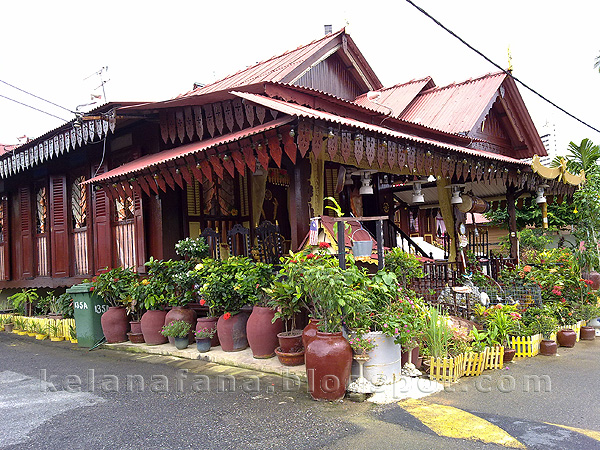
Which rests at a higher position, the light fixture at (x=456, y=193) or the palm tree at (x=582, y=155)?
the palm tree at (x=582, y=155)

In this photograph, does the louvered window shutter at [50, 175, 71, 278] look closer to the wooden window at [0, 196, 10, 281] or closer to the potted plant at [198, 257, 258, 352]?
the wooden window at [0, 196, 10, 281]

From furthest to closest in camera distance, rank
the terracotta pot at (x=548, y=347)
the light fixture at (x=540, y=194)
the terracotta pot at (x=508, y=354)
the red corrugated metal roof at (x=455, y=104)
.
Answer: the red corrugated metal roof at (x=455, y=104) → the light fixture at (x=540, y=194) → the terracotta pot at (x=548, y=347) → the terracotta pot at (x=508, y=354)

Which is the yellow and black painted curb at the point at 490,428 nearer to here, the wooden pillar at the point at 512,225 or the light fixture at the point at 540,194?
the wooden pillar at the point at 512,225

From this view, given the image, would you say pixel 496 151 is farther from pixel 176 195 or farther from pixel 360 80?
pixel 176 195

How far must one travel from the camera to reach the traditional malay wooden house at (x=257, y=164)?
7.16 meters

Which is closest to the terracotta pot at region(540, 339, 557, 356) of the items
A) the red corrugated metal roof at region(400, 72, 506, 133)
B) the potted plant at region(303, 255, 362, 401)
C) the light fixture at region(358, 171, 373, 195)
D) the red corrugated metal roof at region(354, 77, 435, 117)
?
the potted plant at region(303, 255, 362, 401)

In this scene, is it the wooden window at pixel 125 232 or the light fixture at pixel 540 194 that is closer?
the wooden window at pixel 125 232

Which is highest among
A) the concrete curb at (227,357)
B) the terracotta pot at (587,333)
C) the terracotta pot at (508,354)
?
the concrete curb at (227,357)

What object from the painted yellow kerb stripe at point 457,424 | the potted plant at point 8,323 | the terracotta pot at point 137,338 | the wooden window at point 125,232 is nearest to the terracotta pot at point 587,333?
the painted yellow kerb stripe at point 457,424

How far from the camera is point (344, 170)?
9.41 meters

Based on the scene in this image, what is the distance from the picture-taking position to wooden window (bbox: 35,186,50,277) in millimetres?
12148

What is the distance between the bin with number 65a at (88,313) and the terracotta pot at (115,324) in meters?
0.23

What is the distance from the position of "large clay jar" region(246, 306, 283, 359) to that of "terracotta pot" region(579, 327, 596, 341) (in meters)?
5.61

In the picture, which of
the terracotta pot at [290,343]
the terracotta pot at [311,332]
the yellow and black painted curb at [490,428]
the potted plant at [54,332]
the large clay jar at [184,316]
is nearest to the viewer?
the yellow and black painted curb at [490,428]
